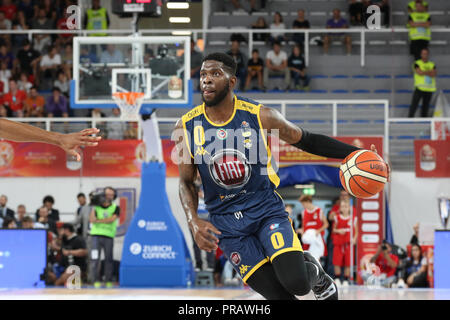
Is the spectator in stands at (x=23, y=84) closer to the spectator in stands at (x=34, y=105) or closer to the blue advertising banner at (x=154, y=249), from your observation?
the spectator in stands at (x=34, y=105)

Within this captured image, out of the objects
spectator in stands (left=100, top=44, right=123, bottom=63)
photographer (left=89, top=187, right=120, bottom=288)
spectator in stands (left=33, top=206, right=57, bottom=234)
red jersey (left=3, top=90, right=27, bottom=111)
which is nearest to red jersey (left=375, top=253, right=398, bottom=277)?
photographer (left=89, top=187, right=120, bottom=288)

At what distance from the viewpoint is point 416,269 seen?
46.0 feet

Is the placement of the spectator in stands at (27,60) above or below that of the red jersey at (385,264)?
above

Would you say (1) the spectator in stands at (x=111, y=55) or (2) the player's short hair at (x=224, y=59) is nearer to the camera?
(2) the player's short hair at (x=224, y=59)

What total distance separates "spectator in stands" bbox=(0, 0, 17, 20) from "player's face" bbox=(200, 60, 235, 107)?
1703 cm

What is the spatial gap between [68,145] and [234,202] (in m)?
1.54

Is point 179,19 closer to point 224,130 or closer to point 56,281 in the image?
point 56,281

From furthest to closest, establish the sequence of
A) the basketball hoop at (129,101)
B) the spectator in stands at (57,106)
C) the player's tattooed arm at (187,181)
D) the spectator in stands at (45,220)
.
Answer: the spectator in stands at (57,106) → the spectator in stands at (45,220) → the basketball hoop at (129,101) → the player's tattooed arm at (187,181)

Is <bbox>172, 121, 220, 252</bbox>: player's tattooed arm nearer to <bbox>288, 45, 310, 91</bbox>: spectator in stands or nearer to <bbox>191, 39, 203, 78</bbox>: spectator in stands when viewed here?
<bbox>191, 39, 203, 78</bbox>: spectator in stands

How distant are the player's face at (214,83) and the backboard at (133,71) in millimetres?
6962

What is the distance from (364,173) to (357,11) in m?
15.7

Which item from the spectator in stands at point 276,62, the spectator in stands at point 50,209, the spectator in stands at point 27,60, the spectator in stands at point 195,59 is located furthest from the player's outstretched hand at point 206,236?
the spectator in stands at point 27,60

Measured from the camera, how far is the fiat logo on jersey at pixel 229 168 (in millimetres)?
5702
